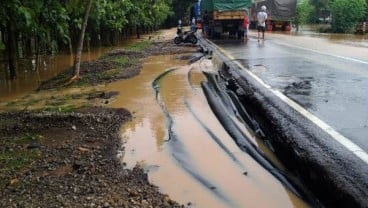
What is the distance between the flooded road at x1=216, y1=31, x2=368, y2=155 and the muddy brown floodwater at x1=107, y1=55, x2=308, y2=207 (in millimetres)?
1262

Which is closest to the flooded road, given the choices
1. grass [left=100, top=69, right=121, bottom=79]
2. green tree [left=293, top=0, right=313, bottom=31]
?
grass [left=100, top=69, right=121, bottom=79]

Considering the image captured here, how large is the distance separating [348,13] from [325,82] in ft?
110

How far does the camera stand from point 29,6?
12531mm

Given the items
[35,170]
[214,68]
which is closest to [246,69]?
[214,68]

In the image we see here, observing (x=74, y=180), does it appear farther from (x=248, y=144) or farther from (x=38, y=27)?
(x=38, y=27)

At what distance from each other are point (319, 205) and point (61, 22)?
42.8 feet

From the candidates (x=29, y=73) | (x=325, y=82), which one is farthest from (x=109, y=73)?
(x=325, y=82)

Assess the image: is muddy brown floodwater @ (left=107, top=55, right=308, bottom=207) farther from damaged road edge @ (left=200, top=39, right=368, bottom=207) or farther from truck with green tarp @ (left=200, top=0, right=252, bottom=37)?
truck with green tarp @ (left=200, top=0, right=252, bottom=37)

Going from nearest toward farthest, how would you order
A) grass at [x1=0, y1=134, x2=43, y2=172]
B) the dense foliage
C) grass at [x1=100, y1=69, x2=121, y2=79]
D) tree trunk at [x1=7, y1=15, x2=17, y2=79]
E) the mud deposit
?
1. the mud deposit
2. grass at [x1=0, y1=134, x2=43, y2=172]
3. the dense foliage
4. grass at [x1=100, y1=69, x2=121, y2=79]
5. tree trunk at [x1=7, y1=15, x2=17, y2=79]

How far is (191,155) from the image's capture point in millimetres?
6027

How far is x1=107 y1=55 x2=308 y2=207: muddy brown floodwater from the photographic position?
4.79m

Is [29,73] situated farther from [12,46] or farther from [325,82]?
[325,82]

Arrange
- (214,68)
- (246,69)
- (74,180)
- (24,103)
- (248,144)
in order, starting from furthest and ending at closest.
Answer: (214,68), (246,69), (24,103), (248,144), (74,180)

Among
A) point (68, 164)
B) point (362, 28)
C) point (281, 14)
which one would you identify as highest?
point (281, 14)
